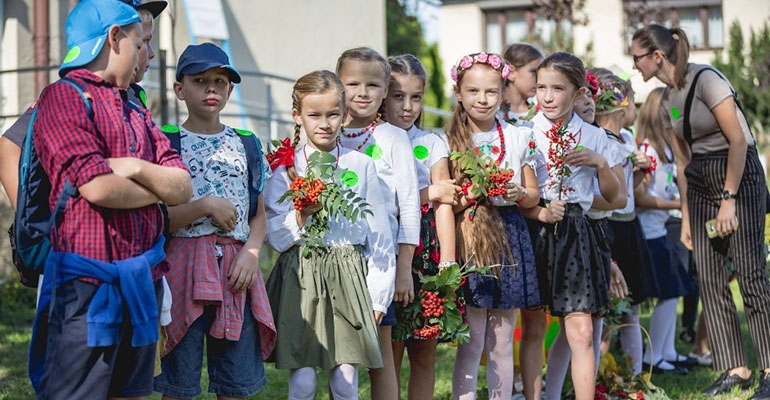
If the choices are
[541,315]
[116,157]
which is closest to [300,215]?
→ [116,157]

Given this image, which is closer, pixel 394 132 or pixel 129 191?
pixel 129 191

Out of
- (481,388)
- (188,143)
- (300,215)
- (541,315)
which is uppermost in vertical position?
(188,143)

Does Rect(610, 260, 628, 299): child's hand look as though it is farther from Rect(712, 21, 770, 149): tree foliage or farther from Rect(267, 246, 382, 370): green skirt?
Rect(712, 21, 770, 149): tree foliage

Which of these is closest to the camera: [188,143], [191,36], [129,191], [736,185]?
[129,191]

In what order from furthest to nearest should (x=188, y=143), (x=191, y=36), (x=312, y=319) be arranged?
(x=191, y=36) < (x=312, y=319) < (x=188, y=143)

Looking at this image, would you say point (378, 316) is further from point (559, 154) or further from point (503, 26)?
point (503, 26)

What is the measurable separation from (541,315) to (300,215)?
176 centimetres

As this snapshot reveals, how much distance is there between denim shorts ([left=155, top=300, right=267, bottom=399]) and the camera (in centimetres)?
376

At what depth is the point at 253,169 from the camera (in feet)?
12.9

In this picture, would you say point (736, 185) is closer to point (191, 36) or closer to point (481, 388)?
point (481, 388)

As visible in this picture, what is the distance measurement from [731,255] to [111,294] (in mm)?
4184

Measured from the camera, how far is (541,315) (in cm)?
520

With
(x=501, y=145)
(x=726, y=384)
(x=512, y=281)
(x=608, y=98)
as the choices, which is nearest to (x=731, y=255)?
(x=726, y=384)

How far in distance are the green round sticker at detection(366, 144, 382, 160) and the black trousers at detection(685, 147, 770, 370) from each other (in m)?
2.51
